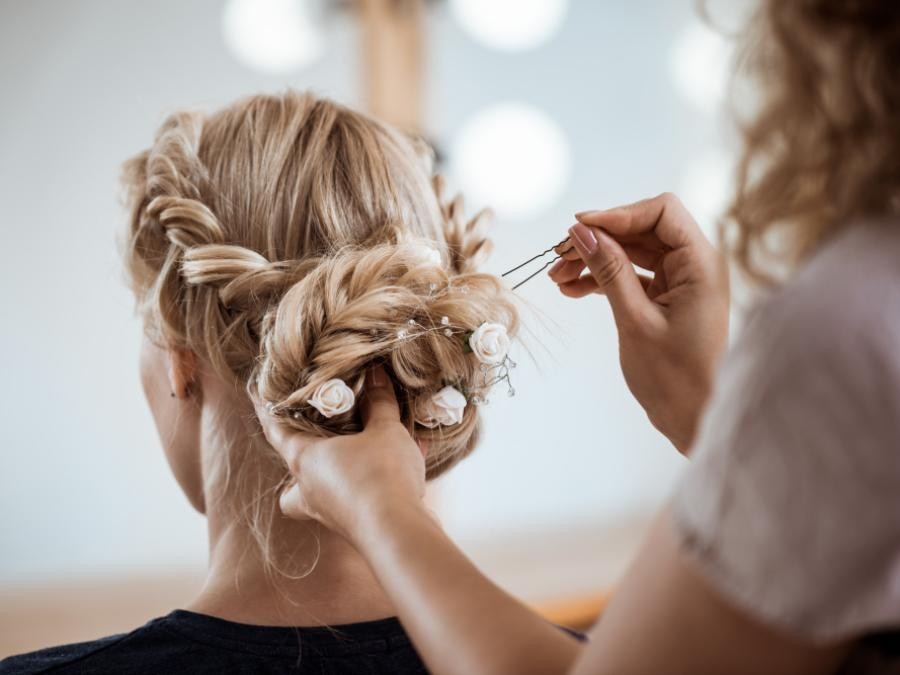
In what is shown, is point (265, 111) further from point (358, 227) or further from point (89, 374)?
point (89, 374)

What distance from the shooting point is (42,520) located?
246 cm

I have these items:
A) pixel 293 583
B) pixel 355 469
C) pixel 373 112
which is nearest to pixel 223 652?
pixel 293 583

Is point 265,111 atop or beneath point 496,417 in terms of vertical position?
atop

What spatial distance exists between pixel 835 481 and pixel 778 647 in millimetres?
111

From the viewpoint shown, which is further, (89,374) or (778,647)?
(89,374)

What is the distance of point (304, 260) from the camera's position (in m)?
1.04

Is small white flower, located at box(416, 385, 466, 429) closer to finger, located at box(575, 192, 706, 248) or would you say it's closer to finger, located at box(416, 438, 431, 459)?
finger, located at box(416, 438, 431, 459)

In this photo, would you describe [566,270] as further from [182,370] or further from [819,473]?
[819,473]

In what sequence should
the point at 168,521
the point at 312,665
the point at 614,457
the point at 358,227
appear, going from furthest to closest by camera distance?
1. the point at 614,457
2. the point at 168,521
3. the point at 358,227
4. the point at 312,665

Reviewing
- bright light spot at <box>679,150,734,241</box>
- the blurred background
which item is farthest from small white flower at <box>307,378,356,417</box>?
bright light spot at <box>679,150,734,241</box>

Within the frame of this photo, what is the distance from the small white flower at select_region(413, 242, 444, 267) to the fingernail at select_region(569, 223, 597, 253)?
152 millimetres

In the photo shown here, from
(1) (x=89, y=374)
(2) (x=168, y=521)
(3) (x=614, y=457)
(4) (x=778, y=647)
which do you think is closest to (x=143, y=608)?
(2) (x=168, y=521)

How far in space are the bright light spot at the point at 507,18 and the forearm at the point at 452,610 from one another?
216 cm

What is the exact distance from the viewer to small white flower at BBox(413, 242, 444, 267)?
1.04 m
